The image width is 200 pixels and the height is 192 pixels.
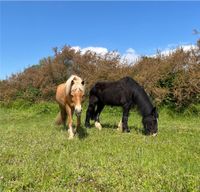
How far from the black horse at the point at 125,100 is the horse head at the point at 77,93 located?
8.24 feet

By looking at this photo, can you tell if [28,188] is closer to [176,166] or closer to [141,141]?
[176,166]

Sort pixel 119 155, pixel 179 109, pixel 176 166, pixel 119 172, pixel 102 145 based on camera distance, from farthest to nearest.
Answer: pixel 179 109
pixel 102 145
pixel 119 155
pixel 176 166
pixel 119 172

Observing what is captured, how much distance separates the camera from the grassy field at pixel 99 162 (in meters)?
5.14

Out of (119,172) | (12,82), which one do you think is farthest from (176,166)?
(12,82)

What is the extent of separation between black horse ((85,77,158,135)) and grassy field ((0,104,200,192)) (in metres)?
0.65

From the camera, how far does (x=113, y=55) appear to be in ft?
77.5

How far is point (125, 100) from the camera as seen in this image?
11.8m

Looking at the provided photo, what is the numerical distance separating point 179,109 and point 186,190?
13169 mm

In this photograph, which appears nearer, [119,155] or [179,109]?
[119,155]

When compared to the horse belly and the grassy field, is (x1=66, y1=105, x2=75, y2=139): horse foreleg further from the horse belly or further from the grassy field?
the horse belly

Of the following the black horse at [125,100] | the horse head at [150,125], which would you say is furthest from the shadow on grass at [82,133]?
the horse head at [150,125]

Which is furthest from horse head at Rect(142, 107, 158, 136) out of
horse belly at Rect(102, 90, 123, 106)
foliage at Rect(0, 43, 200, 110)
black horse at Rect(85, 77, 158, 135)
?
foliage at Rect(0, 43, 200, 110)

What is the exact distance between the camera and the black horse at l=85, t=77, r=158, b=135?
10.7 m

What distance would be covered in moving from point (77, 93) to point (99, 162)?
2905mm
